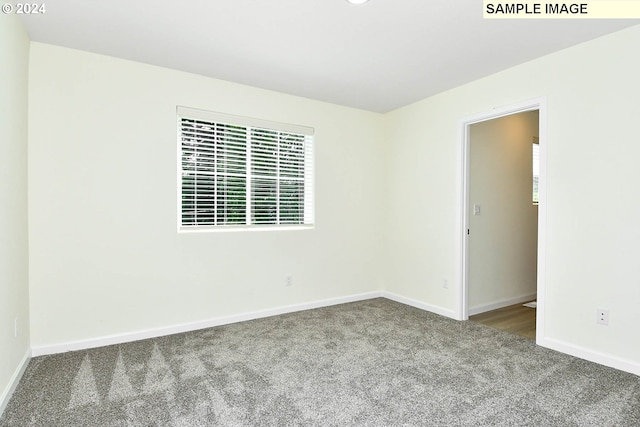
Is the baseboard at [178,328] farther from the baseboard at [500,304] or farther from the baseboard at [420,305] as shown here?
the baseboard at [500,304]

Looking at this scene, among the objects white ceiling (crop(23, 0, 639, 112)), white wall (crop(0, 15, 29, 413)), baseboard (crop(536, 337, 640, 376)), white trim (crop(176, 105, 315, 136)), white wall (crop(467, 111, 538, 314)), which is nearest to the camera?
white wall (crop(0, 15, 29, 413))

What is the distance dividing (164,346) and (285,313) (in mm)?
1354

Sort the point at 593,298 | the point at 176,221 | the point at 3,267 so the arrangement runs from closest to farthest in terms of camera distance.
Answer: the point at 3,267, the point at 593,298, the point at 176,221

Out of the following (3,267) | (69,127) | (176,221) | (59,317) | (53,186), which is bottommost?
(59,317)

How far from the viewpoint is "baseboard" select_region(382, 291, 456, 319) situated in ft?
12.9

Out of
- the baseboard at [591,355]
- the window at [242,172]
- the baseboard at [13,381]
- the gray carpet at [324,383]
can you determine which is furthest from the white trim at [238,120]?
the baseboard at [591,355]

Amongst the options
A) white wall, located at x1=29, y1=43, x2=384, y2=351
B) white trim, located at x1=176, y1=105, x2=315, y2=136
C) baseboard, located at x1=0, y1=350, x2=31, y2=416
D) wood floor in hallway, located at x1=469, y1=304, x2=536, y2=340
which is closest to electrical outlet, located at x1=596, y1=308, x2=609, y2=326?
wood floor in hallway, located at x1=469, y1=304, x2=536, y2=340

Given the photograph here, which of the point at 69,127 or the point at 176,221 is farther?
the point at 176,221

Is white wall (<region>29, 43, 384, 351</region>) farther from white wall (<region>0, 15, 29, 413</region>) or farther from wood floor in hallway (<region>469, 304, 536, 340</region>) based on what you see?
wood floor in hallway (<region>469, 304, 536, 340</region>)

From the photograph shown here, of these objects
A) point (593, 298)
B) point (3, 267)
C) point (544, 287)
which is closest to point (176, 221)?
point (3, 267)

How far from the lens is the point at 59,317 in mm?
2893

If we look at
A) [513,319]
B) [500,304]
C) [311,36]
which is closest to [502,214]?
[500,304]

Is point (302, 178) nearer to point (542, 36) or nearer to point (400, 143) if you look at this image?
→ point (400, 143)

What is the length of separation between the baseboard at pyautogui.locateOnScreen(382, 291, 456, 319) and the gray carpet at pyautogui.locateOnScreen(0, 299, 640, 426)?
52 centimetres
